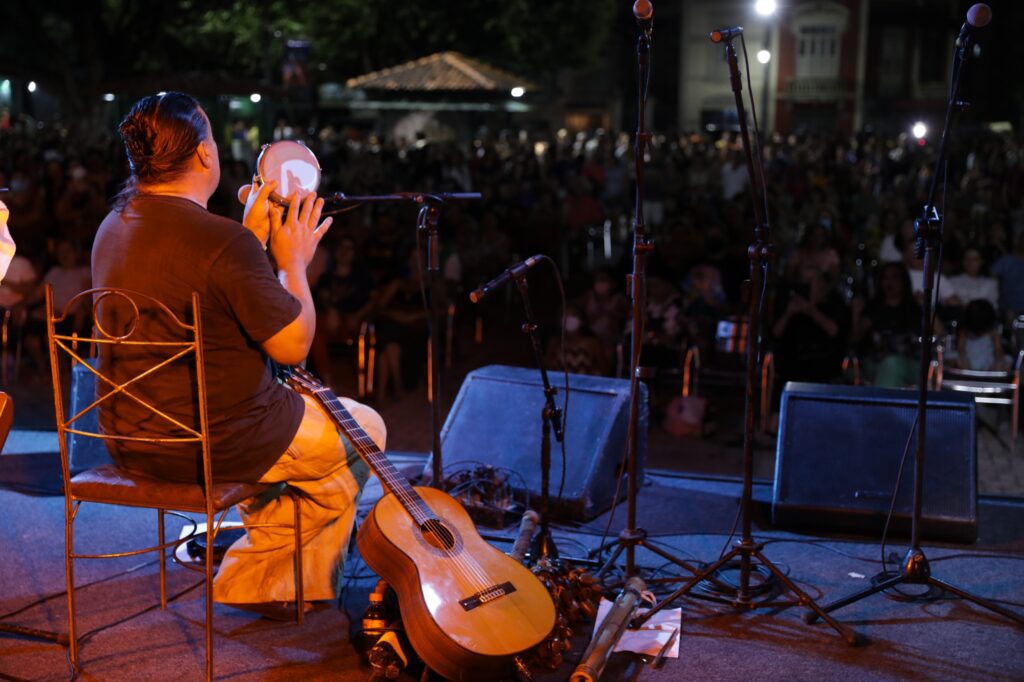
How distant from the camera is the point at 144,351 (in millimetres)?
3365

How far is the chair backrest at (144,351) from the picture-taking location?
323cm

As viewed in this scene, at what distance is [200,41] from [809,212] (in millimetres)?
21910

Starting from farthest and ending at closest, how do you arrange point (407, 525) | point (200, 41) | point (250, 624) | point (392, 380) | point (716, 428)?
point (200, 41) → point (392, 380) → point (716, 428) → point (250, 624) → point (407, 525)

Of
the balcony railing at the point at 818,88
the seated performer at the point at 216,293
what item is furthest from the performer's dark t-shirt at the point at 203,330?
the balcony railing at the point at 818,88

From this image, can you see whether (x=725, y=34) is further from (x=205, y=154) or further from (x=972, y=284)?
(x=972, y=284)

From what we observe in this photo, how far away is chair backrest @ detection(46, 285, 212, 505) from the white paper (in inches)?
54.0

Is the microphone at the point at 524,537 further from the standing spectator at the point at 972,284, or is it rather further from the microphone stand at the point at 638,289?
the standing spectator at the point at 972,284

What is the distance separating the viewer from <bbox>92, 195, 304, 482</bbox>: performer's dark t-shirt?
326cm

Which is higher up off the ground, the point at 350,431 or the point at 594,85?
the point at 594,85

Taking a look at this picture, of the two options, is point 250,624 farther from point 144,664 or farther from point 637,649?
point 637,649

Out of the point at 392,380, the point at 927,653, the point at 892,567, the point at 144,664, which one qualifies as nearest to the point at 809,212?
the point at 392,380

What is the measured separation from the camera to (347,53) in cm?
2992

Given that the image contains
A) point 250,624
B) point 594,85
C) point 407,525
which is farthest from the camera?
point 594,85

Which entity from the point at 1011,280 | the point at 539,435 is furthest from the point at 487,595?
the point at 1011,280
